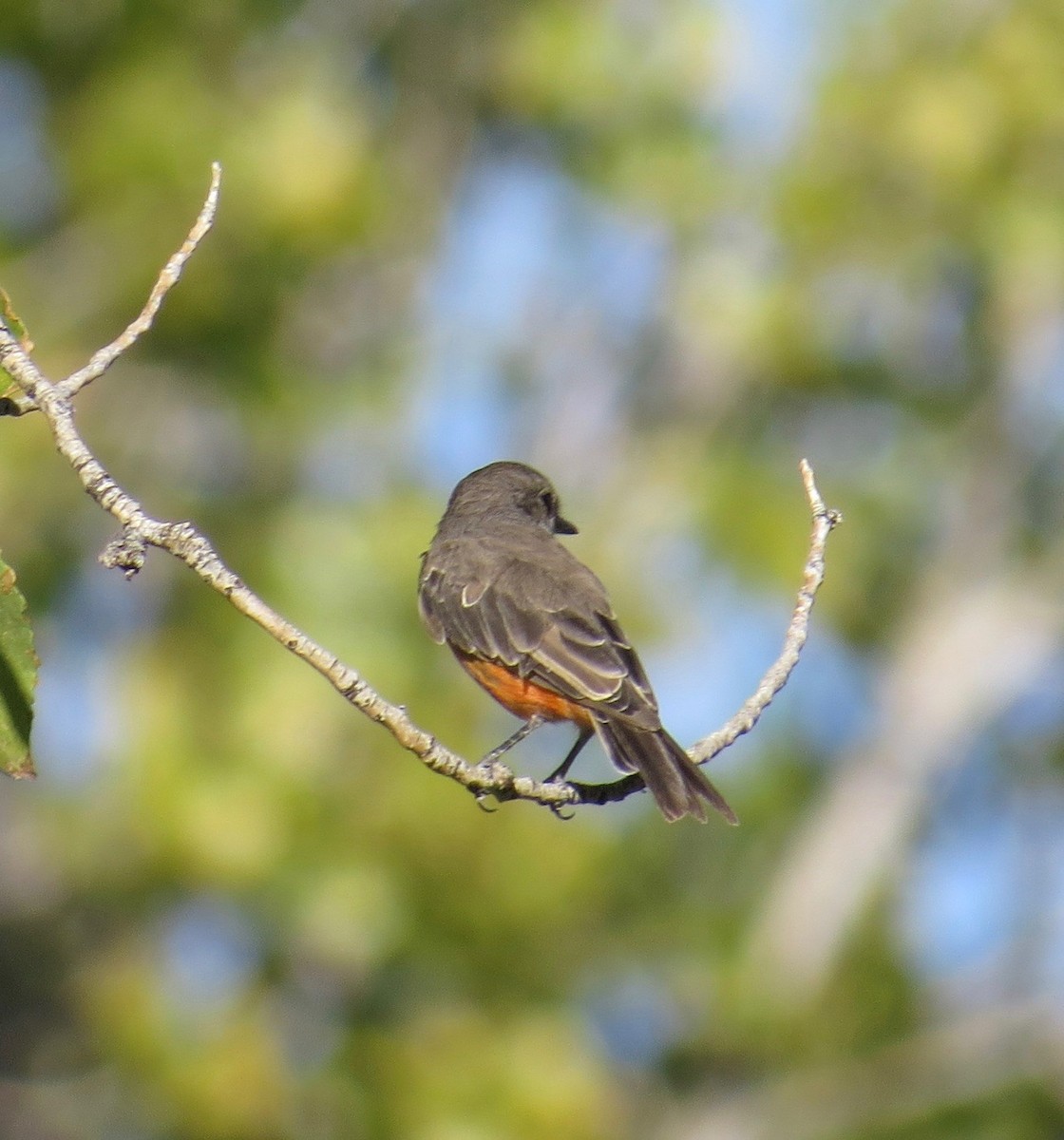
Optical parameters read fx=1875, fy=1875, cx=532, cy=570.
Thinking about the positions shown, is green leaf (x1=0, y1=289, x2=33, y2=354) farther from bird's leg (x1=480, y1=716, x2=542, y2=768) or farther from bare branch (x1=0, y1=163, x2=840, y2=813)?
bird's leg (x1=480, y1=716, x2=542, y2=768)

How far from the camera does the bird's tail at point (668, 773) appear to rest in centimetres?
512

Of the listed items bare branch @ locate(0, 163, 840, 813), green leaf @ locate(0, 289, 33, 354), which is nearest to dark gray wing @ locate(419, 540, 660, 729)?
bare branch @ locate(0, 163, 840, 813)

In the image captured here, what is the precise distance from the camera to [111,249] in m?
11.2

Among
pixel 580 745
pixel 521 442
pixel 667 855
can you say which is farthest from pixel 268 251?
pixel 667 855

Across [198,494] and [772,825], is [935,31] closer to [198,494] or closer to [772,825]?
[198,494]

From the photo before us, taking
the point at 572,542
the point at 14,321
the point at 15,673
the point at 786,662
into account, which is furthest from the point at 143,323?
the point at 572,542

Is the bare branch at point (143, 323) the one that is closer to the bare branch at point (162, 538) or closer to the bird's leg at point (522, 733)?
the bare branch at point (162, 538)

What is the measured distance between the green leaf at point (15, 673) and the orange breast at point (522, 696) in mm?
2748

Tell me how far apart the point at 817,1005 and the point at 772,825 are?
6.69 feet

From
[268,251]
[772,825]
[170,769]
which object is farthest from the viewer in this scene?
[772,825]

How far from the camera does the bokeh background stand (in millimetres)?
11188

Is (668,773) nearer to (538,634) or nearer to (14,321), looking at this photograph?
(538,634)

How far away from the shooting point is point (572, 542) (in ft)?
43.8

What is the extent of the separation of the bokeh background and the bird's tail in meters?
5.13
